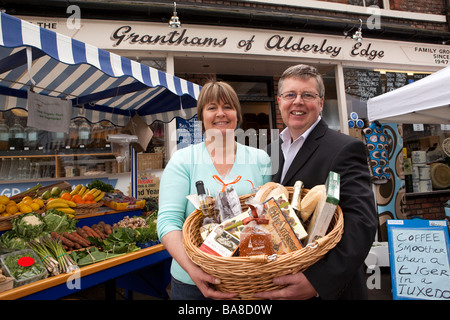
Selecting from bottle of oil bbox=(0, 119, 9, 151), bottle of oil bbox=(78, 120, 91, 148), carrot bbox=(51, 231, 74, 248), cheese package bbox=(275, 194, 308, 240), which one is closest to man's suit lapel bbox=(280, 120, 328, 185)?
cheese package bbox=(275, 194, 308, 240)

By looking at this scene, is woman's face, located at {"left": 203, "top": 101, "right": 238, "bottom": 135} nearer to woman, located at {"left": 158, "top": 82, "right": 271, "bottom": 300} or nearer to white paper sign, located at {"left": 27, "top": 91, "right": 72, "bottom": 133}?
woman, located at {"left": 158, "top": 82, "right": 271, "bottom": 300}

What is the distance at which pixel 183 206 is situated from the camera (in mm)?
1449

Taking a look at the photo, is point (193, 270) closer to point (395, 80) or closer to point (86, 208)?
point (86, 208)

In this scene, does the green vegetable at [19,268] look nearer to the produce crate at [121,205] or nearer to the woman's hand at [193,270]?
the produce crate at [121,205]

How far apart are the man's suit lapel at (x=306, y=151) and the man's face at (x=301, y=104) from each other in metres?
0.06

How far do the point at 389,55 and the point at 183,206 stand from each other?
6785 millimetres

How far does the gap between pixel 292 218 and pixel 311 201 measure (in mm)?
106

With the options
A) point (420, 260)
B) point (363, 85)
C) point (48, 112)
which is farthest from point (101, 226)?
point (363, 85)

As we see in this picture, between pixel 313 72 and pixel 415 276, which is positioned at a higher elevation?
pixel 313 72

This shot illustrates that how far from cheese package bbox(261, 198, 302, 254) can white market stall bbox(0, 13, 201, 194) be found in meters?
2.01

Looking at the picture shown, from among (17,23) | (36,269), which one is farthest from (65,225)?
(17,23)

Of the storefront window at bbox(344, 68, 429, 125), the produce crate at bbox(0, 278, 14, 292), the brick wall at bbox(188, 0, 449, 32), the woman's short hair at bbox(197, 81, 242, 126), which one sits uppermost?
the brick wall at bbox(188, 0, 449, 32)

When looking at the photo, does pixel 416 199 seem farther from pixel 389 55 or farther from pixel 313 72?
pixel 313 72

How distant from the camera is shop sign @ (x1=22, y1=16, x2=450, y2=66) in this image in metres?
4.70
